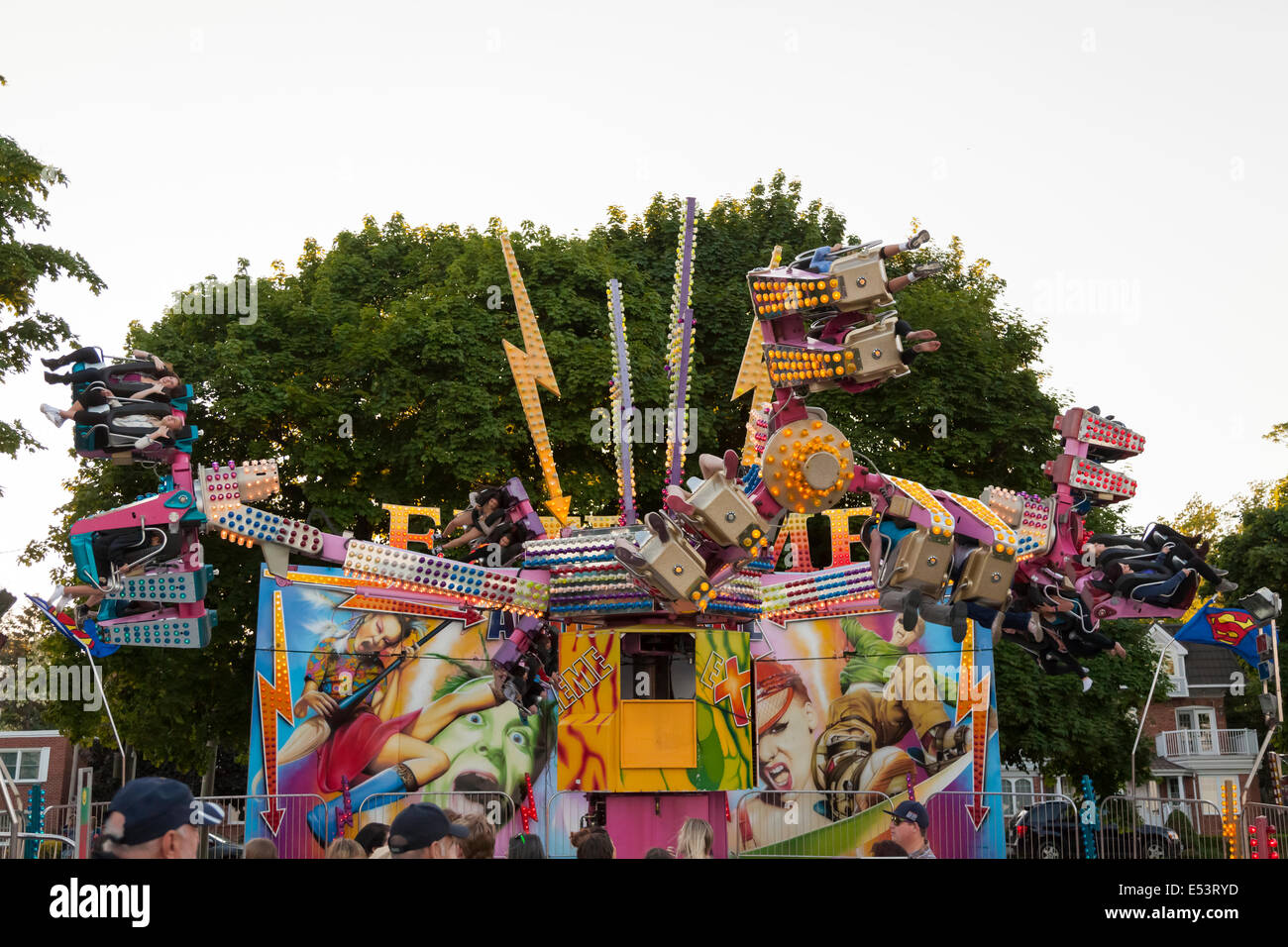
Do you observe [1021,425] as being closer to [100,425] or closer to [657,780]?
[657,780]

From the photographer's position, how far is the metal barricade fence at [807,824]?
671 inches

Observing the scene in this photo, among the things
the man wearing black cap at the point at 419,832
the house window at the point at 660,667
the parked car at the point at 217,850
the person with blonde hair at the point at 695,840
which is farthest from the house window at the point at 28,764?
the man wearing black cap at the point at 419,832

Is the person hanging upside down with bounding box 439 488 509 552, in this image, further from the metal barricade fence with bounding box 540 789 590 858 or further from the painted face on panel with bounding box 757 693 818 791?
the painted face on panel with bounding box 757 693 818 791

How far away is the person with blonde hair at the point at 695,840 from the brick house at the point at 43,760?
118 ft

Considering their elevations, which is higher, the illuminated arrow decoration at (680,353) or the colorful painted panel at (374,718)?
the illuminated arrow decoration at (680,353)

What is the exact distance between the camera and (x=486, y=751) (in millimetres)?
20500

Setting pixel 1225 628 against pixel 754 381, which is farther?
pixel 754 381

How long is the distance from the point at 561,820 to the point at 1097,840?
7.99 metres

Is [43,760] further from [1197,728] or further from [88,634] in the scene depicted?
[1197,728]

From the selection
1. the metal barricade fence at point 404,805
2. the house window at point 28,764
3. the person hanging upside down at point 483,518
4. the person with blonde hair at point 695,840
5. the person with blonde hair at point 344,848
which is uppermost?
the person hanging upside down at point 483,518

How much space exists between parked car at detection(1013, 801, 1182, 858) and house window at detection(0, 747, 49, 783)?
3484 cm

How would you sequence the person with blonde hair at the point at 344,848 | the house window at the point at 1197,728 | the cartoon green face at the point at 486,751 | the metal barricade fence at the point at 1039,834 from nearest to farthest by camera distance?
1. the person with blonde hair at the point at 344,848
2. the metal barricade fence at the point at 1039,834
3. the cartoon green face at the point at 486,751
4. the house window at the point at 1197,728

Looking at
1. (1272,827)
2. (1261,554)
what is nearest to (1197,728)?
(1261,554)

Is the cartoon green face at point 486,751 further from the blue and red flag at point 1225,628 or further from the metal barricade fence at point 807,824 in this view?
the blue and red flag at point 1225,628
